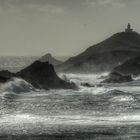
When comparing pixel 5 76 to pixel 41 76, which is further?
pixel 41 76

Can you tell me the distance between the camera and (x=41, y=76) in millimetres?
109188

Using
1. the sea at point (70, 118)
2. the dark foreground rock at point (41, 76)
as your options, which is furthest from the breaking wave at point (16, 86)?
the sea at point (70, 118)

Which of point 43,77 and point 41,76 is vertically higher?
point 41,76

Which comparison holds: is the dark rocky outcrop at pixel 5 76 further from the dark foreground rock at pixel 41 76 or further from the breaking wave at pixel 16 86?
the breaking wave at pixel 16 86

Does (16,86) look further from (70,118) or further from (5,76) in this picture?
(70,118)

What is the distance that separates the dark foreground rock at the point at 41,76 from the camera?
106 m

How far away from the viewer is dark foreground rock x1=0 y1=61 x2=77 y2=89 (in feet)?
347

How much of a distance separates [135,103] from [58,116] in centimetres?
1573

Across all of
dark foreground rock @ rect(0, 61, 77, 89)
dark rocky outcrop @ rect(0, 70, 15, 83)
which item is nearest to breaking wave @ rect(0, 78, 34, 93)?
dark rocky outcrop @ rect(0, 70, 15, 83)

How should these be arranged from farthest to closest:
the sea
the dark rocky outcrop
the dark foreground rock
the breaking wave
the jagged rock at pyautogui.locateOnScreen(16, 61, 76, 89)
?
the jagged rock at pyautogui.locateOnScreen(16, 61, 76, 89), the dark foreground rock, the dark rocky outcrop, the breaking wave, the sea

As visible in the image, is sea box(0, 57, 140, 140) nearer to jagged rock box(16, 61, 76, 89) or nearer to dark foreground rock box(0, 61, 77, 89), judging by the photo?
dark foreground rock box(0, 61, 77, 89)

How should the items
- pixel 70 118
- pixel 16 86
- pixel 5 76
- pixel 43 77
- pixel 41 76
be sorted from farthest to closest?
pixel 41 76, pixel 43 77, pixel 5 76, pixel 16 86, pixel 70 118

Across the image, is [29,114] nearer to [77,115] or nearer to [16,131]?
[77,115]

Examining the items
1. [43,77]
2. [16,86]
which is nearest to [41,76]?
[43,77]
